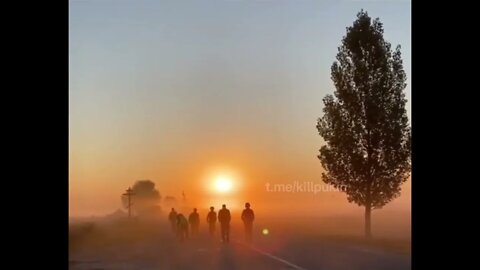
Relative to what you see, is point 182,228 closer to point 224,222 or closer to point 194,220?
point 194,220

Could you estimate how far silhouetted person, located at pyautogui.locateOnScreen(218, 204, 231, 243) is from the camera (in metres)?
17.5

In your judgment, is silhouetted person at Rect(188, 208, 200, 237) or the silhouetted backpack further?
silhouetted person at Rect(188, 208, 200, 237)

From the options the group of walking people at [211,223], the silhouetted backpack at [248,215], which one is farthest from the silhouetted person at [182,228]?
the silhouetted backpack at [248,215]

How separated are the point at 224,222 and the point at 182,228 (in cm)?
204

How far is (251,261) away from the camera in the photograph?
1452 centimetres

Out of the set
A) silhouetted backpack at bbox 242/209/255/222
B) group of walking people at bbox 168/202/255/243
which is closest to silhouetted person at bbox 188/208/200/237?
group of walking people at bbox 168/202/255/243

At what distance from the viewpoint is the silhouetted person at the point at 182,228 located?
19.3 m

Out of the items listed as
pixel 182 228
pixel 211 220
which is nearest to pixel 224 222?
pixel 211 220

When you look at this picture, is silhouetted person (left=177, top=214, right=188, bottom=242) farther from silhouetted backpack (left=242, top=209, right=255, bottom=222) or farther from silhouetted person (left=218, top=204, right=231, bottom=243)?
silhouetted backpack (left=242, top=209, right=255, bottom=222)

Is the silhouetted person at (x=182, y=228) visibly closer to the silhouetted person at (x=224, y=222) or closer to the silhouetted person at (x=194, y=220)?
the silhouetted person at (x=194, y=220)
